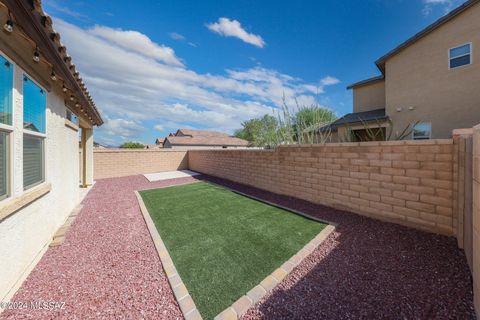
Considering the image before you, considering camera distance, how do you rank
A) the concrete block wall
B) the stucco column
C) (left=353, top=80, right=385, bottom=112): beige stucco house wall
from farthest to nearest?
→ 1. (left=353, top=80, right=385, bottom=112): beige stucco house wall
2. the stucco column
3. the concrete block wall

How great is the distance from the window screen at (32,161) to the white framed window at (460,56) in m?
15.4

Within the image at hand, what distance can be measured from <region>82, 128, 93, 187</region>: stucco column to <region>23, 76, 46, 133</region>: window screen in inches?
276

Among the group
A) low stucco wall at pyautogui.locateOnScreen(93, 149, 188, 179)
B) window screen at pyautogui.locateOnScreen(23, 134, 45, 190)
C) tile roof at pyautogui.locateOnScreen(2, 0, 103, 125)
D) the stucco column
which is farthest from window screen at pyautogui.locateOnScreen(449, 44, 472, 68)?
the stucco column

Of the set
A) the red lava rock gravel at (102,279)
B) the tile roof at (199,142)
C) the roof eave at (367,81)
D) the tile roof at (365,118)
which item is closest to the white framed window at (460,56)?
the tile roof at (365,118)

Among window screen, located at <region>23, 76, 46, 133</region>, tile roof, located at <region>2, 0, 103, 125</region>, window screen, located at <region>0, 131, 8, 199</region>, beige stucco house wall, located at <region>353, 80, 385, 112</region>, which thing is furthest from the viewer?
beige stucco house wall, located at <region>353, 80, 385, 112</region>

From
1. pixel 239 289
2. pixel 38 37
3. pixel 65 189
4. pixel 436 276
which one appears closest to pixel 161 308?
pixel 239 289

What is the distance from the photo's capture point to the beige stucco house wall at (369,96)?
12.6 m

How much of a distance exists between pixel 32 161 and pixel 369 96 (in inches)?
675

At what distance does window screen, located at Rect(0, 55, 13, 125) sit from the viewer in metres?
2.26

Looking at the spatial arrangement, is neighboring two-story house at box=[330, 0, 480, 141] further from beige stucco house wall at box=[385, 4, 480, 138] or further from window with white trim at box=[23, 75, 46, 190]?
window with white trim at box=[23, 75, 46, 190]

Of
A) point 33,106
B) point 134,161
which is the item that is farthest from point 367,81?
point 134,161

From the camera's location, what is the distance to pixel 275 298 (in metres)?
2.38

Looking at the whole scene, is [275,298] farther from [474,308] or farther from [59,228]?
[59,228]

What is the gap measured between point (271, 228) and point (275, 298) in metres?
1.89
